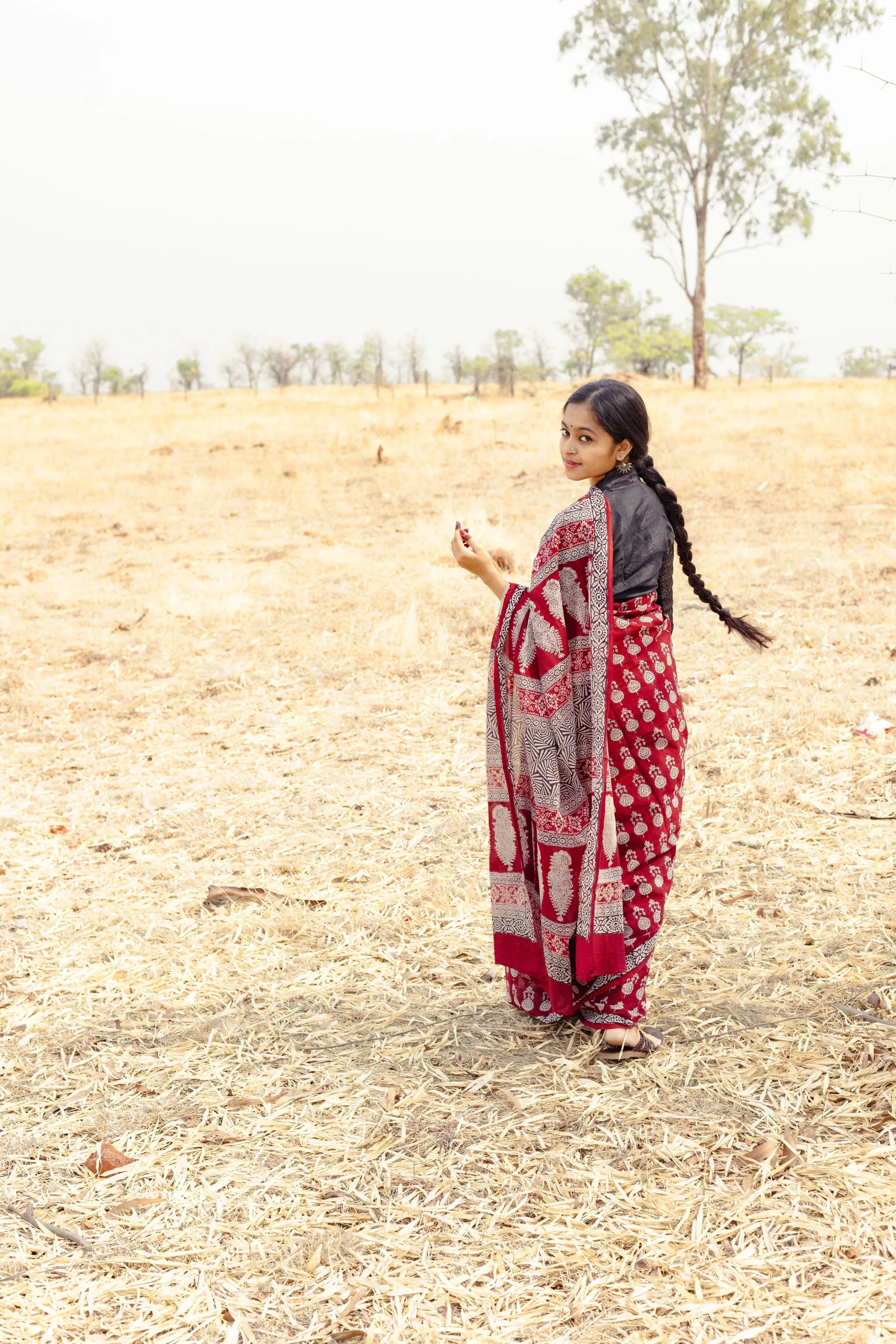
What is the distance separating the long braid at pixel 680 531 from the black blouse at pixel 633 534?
2 centimetres

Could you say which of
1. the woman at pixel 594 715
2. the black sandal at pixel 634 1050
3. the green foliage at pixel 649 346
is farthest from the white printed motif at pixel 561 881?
the green foliage at pixel 649 346

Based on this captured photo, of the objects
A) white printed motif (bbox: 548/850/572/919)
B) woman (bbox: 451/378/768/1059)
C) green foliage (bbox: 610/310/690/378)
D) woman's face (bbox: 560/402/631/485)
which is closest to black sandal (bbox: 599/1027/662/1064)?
woman (bbox: 451/378/768/1059)

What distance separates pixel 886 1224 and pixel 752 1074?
58 cm

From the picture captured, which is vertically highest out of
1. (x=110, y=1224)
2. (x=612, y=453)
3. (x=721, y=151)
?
(x=721, y=151)

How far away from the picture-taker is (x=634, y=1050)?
9.30ft

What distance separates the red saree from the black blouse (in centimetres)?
4

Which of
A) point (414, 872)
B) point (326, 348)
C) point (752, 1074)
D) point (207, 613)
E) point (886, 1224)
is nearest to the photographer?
point (886, 1224)

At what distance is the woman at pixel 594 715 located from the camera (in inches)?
102

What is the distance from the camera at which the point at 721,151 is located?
25.2 m

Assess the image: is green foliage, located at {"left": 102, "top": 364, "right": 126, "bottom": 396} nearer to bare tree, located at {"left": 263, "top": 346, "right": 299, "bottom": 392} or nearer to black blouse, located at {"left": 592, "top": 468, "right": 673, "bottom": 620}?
bare tree, located at {"left": 263, "top": 346, "right": 299, "bottom": 392}

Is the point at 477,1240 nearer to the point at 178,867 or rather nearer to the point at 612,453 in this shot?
the point at 612,453

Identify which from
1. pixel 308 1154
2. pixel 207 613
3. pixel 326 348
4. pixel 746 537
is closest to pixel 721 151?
pixel 746 537

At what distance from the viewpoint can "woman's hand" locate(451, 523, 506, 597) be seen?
267 centimetres

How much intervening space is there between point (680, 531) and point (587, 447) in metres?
0.35
